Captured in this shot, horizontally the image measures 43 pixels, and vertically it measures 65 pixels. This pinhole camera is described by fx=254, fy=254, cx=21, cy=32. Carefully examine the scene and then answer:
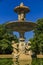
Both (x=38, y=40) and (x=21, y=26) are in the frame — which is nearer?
(x=21, y=26)

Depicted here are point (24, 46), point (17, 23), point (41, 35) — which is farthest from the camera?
point (41, 35)

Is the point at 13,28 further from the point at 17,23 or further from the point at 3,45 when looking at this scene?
the point at 3,45

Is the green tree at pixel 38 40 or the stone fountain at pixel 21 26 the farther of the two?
the green tree at pixel 38 40

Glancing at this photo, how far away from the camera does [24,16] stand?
106 feet

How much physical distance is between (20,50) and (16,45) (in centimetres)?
81

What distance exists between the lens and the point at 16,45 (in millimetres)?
32125

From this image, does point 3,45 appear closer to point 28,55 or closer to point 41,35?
point 41,35

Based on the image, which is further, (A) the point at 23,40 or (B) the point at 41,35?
(B) the point at 41,35

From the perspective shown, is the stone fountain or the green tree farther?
the green tree

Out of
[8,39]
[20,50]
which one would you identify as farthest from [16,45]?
[8,39]

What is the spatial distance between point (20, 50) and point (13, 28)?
2970 mm

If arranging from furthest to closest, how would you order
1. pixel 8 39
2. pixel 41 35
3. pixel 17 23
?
pixel 8 39
pixel 41 35
pixel 17 23

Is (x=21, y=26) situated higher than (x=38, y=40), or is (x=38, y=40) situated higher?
(x=38, y=40)

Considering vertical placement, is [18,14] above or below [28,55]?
above
